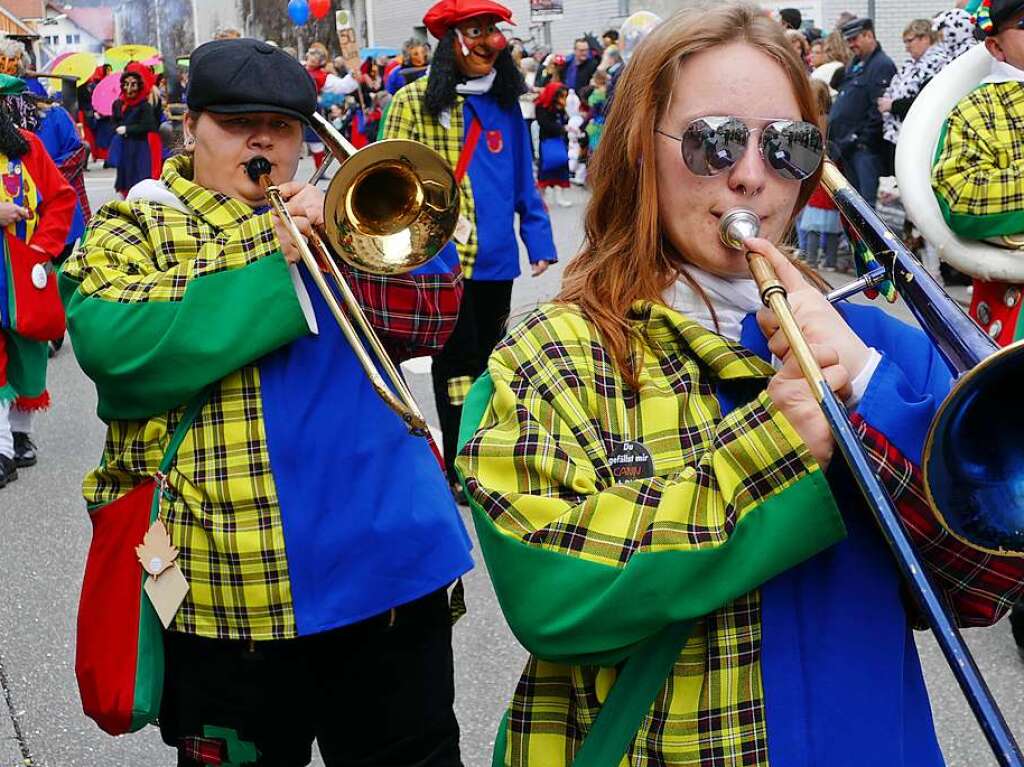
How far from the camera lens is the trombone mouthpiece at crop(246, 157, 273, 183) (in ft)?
8.33

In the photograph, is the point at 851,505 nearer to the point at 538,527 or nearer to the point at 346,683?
the point at 538,527

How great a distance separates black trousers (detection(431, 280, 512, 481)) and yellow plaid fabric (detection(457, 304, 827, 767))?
11.3 ft

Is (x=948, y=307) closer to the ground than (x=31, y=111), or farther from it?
farther from it

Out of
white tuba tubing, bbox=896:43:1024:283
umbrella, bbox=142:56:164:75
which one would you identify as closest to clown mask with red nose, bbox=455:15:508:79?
white tuba tubing, bbox=896:43:1024:283

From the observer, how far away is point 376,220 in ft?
8.14

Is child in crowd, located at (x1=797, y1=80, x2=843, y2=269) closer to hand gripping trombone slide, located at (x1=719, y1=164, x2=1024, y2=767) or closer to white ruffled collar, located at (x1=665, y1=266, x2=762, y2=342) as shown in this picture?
white ruffled collar, located at (x1=665, y1=266, x2=762, y2=342)

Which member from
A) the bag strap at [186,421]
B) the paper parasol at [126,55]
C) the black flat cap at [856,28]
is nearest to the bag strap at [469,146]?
the bag strap at [186,421]

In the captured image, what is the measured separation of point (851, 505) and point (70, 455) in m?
5.45

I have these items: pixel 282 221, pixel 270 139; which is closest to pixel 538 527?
pixel 282 221

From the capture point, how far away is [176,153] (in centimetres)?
273

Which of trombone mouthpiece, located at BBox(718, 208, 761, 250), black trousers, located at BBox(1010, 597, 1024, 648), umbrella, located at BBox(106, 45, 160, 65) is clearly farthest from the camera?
umbrella, located at BBox(106, 45, 160, 65)

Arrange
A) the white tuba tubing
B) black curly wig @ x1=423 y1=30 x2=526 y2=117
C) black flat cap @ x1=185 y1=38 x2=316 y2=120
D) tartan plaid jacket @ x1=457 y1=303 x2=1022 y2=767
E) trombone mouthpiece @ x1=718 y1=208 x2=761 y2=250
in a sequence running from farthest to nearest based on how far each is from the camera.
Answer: black curly wig @ x1=423 y1=30 x2=526 y2=117 → the white tuba tubing → black flat cap @ x1=185 y1=38 x2=316 y2=120 → trombone mouthpiece @ x1=718 y1=208 x2=761 y2=250 → tartan plaid jacket @ x1=457 y1=303 x2=1022 y2=767

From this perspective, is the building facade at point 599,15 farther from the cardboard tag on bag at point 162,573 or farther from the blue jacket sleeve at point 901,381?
the blue jacket sleeve at point 901,381

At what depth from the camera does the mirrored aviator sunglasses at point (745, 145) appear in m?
1.60
